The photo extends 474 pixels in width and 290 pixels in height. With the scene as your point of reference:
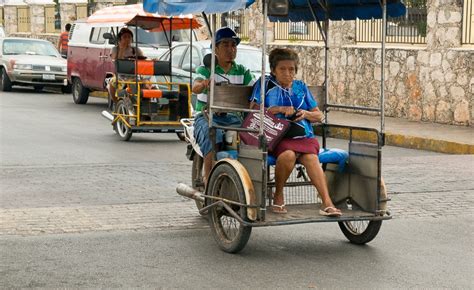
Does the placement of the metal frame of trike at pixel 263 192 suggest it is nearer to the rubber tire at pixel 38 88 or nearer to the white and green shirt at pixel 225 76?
the white and green shirt at pixel 225 76

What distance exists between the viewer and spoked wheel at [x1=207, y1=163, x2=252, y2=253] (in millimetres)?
8008

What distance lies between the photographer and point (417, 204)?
1068 cm

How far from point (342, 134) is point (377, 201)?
6.67m

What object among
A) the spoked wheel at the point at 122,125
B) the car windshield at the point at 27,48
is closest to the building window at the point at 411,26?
the spoked wheel at the point at 122,125

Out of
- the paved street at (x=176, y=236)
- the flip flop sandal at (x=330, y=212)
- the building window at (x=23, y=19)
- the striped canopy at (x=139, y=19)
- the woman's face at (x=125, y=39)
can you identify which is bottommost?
the paved street at (x=176, y=236)

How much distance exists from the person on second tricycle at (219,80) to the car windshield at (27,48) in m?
22.4

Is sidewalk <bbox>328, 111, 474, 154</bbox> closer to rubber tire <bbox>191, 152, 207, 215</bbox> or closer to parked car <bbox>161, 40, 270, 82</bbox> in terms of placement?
parked car <bbox>161, 40, 270, 82</bbox>

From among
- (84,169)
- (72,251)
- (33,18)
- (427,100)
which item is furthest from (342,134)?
(33,18)

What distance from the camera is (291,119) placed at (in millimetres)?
8352

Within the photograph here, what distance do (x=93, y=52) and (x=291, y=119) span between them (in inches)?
Answer: 635

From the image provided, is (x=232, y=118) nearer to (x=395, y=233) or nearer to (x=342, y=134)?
(x=395, y=233)

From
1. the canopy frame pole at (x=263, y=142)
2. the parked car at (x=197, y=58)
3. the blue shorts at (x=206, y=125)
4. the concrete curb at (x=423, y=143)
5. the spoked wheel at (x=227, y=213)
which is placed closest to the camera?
the canopy frame pole at (x=263, y=142)

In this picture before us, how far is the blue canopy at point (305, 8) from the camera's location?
26.8 feet

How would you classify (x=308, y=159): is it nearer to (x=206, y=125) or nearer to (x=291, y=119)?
(x=291, y=119)
